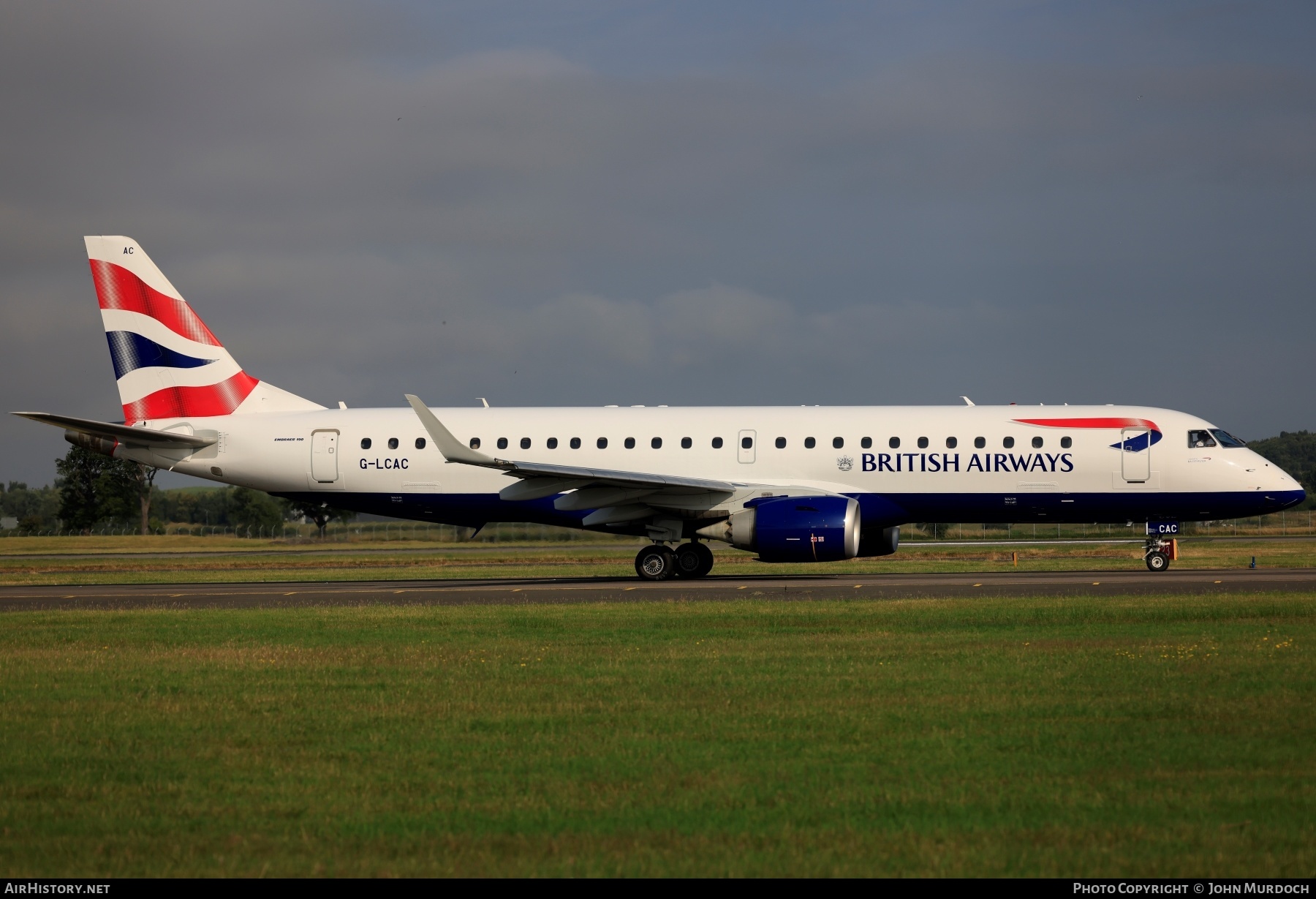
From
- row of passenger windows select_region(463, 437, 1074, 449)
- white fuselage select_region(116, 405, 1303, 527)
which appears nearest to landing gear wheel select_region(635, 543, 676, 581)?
white fuselage select_region(116, 405, 1303, 527)

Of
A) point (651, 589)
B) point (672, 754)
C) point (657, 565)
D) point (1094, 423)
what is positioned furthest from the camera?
point (657, 565)

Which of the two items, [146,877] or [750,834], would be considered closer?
[146,877]

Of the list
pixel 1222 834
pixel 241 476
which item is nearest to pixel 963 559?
pixel 241 476

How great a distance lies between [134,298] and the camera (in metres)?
31.2

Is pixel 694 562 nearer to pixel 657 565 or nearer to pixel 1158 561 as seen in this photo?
pixel 657 565

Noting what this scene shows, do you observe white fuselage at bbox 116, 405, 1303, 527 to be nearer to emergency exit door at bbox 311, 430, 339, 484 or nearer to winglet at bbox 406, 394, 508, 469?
emergency exit door at bbox 311, 430, 339, 484

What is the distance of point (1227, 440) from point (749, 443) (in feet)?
34.3

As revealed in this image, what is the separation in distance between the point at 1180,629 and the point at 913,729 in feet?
24.6

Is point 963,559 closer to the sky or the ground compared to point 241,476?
closer to the ground

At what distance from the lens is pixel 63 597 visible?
24906 mm

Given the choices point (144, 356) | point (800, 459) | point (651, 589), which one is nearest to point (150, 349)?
point (144, 356)

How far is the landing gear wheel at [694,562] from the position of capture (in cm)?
2864

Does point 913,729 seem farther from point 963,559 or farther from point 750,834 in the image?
point 963,559

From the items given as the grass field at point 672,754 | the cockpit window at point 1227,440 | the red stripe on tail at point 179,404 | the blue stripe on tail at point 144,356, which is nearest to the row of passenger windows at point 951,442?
the cockpit window at point 1227,440
